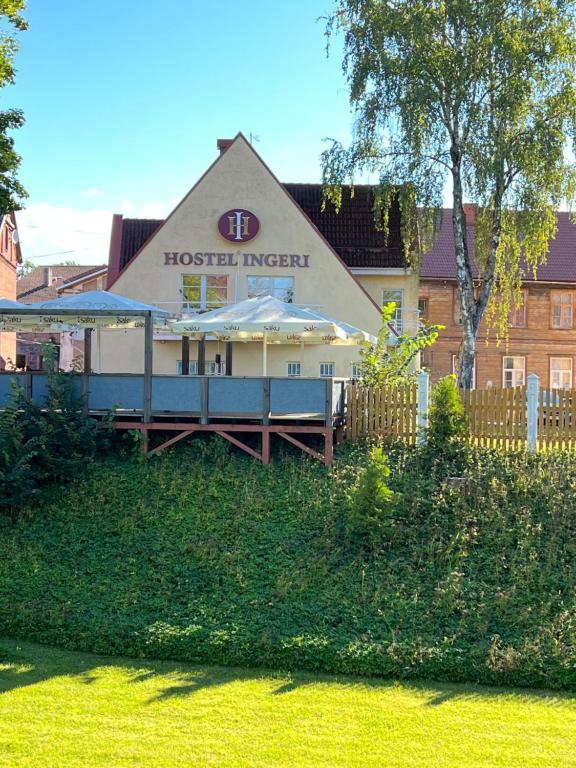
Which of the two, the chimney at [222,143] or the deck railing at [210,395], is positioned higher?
the chimney at [222,143]

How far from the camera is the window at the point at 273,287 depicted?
25.6 meters

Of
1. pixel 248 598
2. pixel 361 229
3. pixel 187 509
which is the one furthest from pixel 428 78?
pixel 248 598

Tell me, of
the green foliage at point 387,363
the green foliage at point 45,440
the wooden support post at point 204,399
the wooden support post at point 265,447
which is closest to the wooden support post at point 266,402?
the wooden support post at point 265,447

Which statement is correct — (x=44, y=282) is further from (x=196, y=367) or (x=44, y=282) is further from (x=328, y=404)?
(x=328, y=404)

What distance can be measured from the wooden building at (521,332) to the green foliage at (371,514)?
2354 cm

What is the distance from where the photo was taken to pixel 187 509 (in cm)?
1362

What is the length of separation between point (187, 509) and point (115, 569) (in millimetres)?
2080

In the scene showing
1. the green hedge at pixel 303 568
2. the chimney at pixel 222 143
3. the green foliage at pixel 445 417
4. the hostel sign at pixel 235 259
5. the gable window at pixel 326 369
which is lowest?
the green hedge at pixel 303 568

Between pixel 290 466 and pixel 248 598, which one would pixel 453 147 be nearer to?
pixel 290 466

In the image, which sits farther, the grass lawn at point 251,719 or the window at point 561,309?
the window at point 561,309

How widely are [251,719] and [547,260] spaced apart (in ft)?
108

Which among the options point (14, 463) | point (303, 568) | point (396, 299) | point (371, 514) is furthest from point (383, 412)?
point (396, 299)

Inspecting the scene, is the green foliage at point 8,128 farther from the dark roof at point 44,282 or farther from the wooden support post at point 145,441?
the dark roof at point 44,282

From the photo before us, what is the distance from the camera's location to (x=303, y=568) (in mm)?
11773
